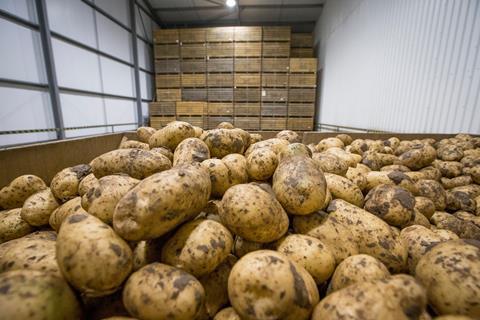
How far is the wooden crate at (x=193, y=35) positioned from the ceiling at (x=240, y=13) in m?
1.00

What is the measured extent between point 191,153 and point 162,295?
35.0 inches

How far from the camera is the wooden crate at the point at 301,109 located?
798 centimetres

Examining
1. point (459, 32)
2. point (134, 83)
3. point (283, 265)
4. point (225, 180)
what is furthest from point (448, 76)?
point (134, 83)

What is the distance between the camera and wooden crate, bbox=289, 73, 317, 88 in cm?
784

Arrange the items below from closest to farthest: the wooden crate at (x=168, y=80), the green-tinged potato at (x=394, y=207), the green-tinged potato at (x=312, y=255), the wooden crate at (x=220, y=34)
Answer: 1. the green-tinged potato at (x=312, y=255)
2. the green-tinged potato at (x=394, y=207)
3. the wooden crate at (x=220, y=34)
4. the wooden crate at (x=168, y=80)

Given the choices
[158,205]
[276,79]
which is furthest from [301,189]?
[276,79]

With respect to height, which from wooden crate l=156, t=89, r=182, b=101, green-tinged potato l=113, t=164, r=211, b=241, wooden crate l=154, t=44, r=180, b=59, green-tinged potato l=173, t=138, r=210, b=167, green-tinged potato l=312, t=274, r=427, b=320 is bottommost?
green-tinged potato l=312, t=274, r=427, b=320

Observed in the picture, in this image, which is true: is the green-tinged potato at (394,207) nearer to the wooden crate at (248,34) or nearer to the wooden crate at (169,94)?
the wooden crate at (248,34)

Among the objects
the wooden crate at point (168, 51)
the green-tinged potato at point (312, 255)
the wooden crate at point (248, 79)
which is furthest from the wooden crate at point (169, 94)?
the green-tinged potato at point (312, 255)

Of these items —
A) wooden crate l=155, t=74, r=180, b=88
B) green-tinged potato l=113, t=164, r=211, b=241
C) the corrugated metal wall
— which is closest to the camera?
green-tinged potato l=113, t=164, r=211, b=241

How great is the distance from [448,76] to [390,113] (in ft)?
3.46

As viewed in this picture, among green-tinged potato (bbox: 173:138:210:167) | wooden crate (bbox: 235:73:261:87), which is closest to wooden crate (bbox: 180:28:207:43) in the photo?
wooden crate (bbox: 235:73:261:87)

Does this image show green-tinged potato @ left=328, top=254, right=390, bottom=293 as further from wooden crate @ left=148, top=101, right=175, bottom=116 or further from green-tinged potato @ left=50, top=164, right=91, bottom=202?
wooden crate @ left=148, top=101, right=175, bottom=116

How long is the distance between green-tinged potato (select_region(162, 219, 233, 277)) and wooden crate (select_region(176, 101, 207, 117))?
7.48 metres
